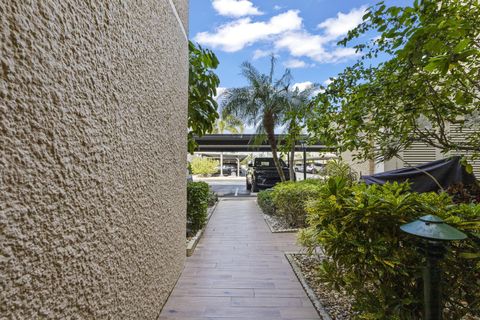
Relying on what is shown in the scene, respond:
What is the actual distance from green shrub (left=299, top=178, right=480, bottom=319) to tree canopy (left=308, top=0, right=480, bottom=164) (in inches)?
36.2

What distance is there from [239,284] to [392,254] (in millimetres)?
2018

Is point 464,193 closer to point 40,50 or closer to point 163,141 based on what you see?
point 163,141

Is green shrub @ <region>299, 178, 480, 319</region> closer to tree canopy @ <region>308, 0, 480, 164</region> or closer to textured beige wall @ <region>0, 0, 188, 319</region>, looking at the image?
tree canopy @ <region>308, 0, 480, 164</region>

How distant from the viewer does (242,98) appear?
10.3m

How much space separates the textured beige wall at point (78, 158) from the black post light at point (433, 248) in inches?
74.6

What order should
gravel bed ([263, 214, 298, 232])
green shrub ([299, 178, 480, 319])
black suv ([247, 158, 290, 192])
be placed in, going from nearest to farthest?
green shrub ([299, 178, 480, 319]) → gravel bed ([263, 214, 298, 232]) → black suv ([247, 158, 290, 192])

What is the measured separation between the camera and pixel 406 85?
107 inches

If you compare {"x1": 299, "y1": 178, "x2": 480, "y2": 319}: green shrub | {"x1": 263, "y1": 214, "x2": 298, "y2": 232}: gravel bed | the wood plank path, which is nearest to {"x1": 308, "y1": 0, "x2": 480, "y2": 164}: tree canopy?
{"x1": 299, "y1": 178, "x2": 480, "y2": 319}: green shrub

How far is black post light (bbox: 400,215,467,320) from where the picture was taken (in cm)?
165

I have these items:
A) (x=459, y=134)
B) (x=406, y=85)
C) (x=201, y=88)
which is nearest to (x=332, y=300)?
(x=406, y=85)

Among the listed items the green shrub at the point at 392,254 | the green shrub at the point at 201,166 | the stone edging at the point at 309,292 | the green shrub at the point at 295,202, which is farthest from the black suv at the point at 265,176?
the green shrub at the point at 201,166

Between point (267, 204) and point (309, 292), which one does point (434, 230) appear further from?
point (267, 204)

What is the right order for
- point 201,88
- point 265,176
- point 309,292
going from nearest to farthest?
point 309,292, point 201,88, point 265,176

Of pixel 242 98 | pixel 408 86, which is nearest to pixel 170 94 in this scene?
pixel 408 86
